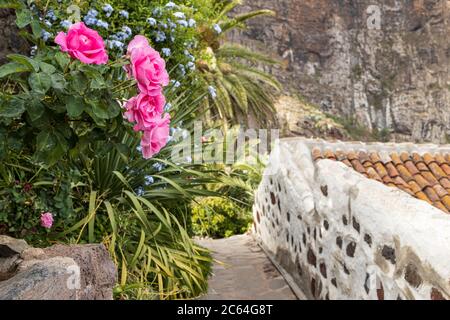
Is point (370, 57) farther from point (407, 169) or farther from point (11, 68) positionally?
point (11, 68)

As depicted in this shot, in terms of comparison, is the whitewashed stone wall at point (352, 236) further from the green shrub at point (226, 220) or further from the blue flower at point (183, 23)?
the green shrub at point (226, 220)

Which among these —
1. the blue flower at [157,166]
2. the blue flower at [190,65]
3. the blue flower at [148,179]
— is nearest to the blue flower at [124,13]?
the blue flower at [190,65]

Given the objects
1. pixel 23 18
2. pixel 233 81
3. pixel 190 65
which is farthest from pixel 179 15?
pixel 233 81

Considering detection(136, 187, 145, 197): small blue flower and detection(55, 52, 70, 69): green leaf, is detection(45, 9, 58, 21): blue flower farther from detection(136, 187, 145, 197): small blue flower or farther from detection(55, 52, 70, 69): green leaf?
detection(55, 52, 70, 69): green leaf

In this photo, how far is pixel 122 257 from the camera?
10.6 feet

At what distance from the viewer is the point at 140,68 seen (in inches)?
59.4

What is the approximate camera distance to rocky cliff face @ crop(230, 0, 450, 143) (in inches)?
1242

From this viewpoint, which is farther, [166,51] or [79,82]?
[166,51]

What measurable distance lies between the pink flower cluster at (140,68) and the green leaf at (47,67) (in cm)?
7

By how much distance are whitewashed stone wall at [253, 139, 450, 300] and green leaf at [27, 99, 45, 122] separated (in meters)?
1.65

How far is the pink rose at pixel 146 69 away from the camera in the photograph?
1.51 m

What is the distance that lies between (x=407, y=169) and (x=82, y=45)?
5.30 meters

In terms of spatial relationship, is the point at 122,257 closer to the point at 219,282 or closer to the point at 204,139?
the point at 219,282
